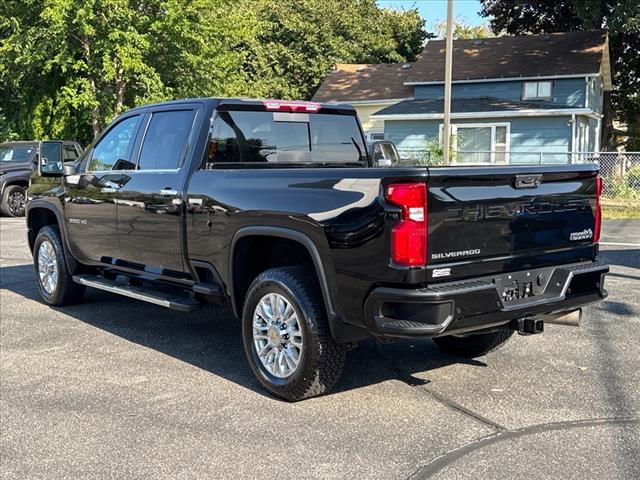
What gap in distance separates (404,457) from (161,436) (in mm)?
1422

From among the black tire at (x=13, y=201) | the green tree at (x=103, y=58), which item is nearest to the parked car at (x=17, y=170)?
the black tire at (x=13, y=201)

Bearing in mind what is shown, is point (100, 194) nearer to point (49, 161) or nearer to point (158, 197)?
point (158, 197)

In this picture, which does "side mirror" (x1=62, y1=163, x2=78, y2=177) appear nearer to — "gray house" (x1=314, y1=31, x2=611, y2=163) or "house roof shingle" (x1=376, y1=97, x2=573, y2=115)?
"gray house" (x1=314, y1=31, x2=611, y2=163)

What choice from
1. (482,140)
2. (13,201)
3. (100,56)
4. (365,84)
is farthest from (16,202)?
(365,84)

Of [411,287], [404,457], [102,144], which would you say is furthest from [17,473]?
[102,144]

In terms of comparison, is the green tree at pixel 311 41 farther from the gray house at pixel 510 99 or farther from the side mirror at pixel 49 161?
the side mirror at pixel 49 161

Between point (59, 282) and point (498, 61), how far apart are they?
952 inches

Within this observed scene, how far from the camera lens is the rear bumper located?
3975mm

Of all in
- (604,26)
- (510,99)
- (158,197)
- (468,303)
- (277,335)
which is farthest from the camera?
(604,26)

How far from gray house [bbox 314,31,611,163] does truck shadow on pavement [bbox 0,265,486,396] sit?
16.6 meters

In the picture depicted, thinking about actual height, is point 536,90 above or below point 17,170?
above

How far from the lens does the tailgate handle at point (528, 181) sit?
14.3ft

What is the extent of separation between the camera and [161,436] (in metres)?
4.16

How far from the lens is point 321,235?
437 centimetres
